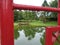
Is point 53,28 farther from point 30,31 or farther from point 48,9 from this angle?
point 30,31

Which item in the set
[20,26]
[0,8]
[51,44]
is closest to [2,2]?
[0,8]

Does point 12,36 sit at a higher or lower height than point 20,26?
higher

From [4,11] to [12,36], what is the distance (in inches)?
1.9

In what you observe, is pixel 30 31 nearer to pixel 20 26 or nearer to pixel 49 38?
pixel 20 26

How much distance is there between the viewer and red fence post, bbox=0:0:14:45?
0.32 metres

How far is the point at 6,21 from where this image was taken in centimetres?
32

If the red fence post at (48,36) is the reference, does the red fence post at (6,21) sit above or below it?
above

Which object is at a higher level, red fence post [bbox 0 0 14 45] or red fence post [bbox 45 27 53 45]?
red fence post [bbox 0 0 14 45]

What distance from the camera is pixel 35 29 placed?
2.83 meters

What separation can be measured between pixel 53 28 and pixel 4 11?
0.31 feet

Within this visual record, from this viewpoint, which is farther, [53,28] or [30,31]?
[30,31]

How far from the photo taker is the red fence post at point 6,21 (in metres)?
0.32

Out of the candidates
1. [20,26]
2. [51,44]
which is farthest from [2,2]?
[20,26]

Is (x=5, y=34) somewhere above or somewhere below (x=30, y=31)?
above
